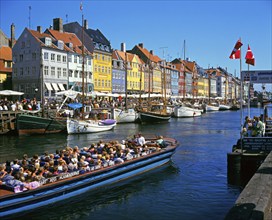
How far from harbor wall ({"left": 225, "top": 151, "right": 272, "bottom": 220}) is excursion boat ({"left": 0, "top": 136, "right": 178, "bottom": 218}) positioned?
7.04 m

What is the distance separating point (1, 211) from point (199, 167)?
11.8 metres

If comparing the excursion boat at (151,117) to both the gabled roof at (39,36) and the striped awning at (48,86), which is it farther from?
the gabled roof at (39,36)

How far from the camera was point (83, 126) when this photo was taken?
37781 mm

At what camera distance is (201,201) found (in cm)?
1431

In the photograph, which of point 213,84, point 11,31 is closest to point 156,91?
point 11,31

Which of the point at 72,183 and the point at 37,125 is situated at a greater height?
the point at 37,125

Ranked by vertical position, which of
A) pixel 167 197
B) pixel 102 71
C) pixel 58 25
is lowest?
pixel 167 197

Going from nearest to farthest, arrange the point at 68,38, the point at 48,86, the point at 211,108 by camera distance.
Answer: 1. the point at 48,86
2. the point at 68,38
3. the point at 211,108

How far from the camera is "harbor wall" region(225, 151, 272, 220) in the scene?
24.6 ft

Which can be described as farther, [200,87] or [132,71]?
[200,87]

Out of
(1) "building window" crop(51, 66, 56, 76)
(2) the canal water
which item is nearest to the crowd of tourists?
(2) the canal water

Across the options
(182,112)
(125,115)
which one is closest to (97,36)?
(182,112)

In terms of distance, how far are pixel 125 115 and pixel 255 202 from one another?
1694 inches

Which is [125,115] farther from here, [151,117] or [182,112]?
[182,112]
